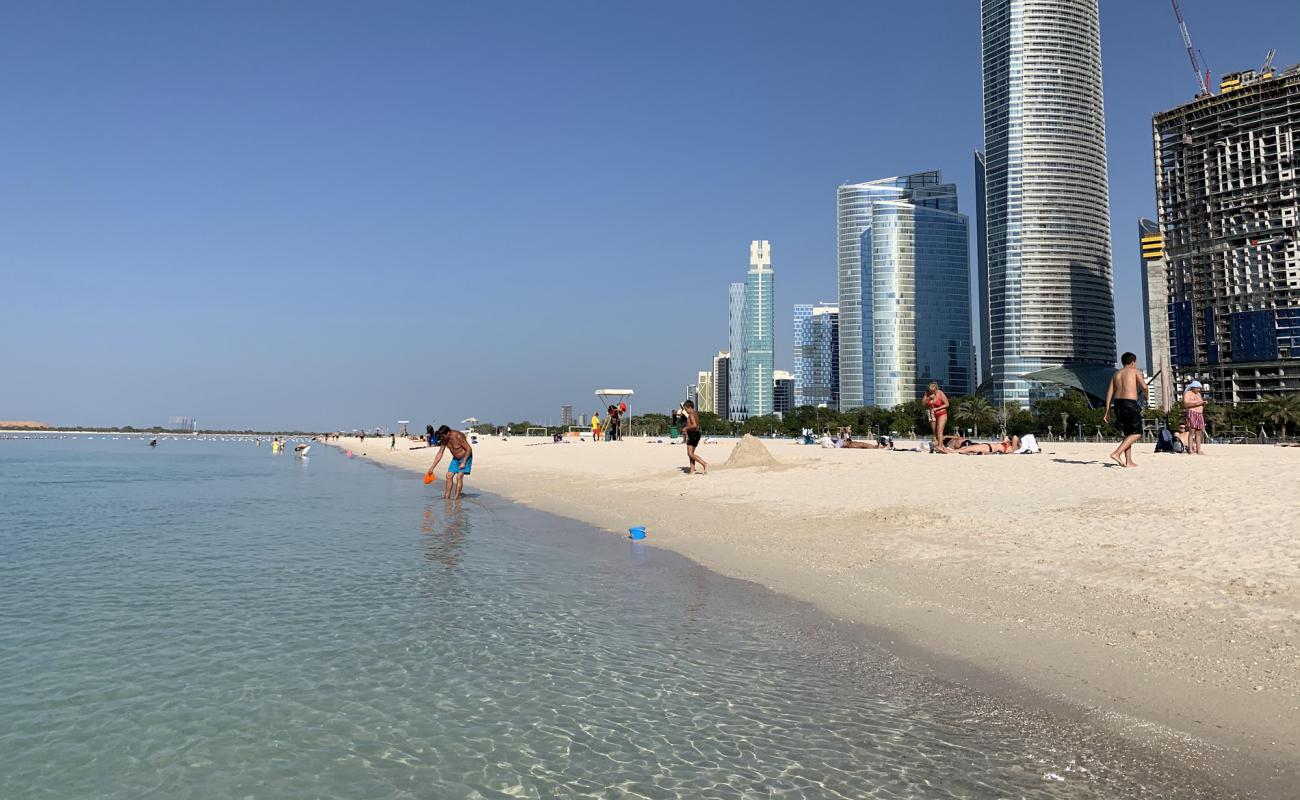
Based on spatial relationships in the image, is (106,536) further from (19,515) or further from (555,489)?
(555,489)

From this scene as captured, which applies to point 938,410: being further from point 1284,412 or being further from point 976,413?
point 976,413

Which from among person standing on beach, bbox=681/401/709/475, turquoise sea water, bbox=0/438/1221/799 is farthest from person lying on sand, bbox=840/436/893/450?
turquoise sea water, bbox=0/438/1221/799

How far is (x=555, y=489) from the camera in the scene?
91.6 feet

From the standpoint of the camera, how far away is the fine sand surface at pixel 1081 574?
18.0 ft

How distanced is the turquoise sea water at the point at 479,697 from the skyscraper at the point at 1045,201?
7285 inches

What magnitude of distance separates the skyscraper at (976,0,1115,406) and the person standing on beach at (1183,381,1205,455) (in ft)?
543

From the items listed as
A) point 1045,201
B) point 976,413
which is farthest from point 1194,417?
point 1045,201

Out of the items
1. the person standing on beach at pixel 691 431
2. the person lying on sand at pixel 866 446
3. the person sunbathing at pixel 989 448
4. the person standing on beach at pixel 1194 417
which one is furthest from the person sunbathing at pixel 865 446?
the person standing on beach at pixel 1194 417

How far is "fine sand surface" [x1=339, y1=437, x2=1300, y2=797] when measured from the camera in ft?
18.0

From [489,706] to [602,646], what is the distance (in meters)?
1.83

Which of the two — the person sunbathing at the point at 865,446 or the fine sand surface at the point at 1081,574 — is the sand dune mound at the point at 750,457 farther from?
the person sunbathing at the point at 865,446

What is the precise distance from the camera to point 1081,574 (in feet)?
28.8

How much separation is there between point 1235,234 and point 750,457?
163m

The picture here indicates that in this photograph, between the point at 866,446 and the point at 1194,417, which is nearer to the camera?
the point at 1194,417
